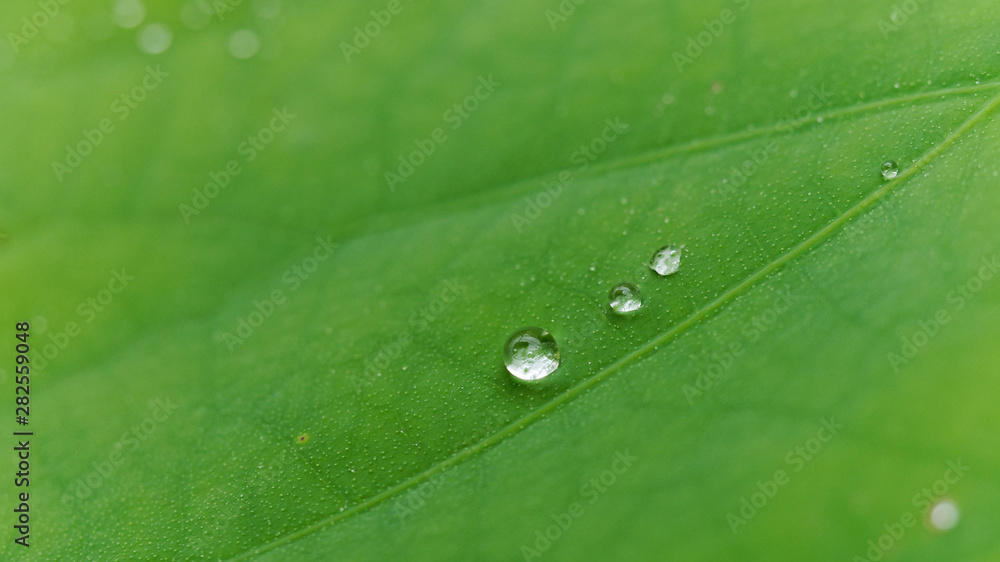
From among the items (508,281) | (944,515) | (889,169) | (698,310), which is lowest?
(944,515)

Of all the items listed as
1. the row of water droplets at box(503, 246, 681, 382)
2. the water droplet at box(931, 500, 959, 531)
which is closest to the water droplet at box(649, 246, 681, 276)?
the row of water droplets at box(503, 246, 681, 382)

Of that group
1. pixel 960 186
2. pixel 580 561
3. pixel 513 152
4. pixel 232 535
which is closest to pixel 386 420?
pixel 232 535

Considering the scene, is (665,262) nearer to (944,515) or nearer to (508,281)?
(508,281)

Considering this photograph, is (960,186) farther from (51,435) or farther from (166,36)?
(51,435)

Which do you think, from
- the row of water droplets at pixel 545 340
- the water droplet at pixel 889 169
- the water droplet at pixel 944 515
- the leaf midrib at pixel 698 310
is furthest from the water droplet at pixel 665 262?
the water droplet at pixel 944 515

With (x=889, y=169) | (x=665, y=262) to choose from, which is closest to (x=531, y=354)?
(x=665, y=262)

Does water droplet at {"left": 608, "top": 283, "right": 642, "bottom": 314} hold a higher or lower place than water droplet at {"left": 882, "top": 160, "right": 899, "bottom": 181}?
lower

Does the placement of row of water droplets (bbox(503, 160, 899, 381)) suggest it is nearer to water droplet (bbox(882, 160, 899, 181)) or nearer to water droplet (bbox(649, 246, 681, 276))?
water droplet (bbox(649, 246, 681, 276))

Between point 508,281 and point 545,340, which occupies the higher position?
point 508,281
